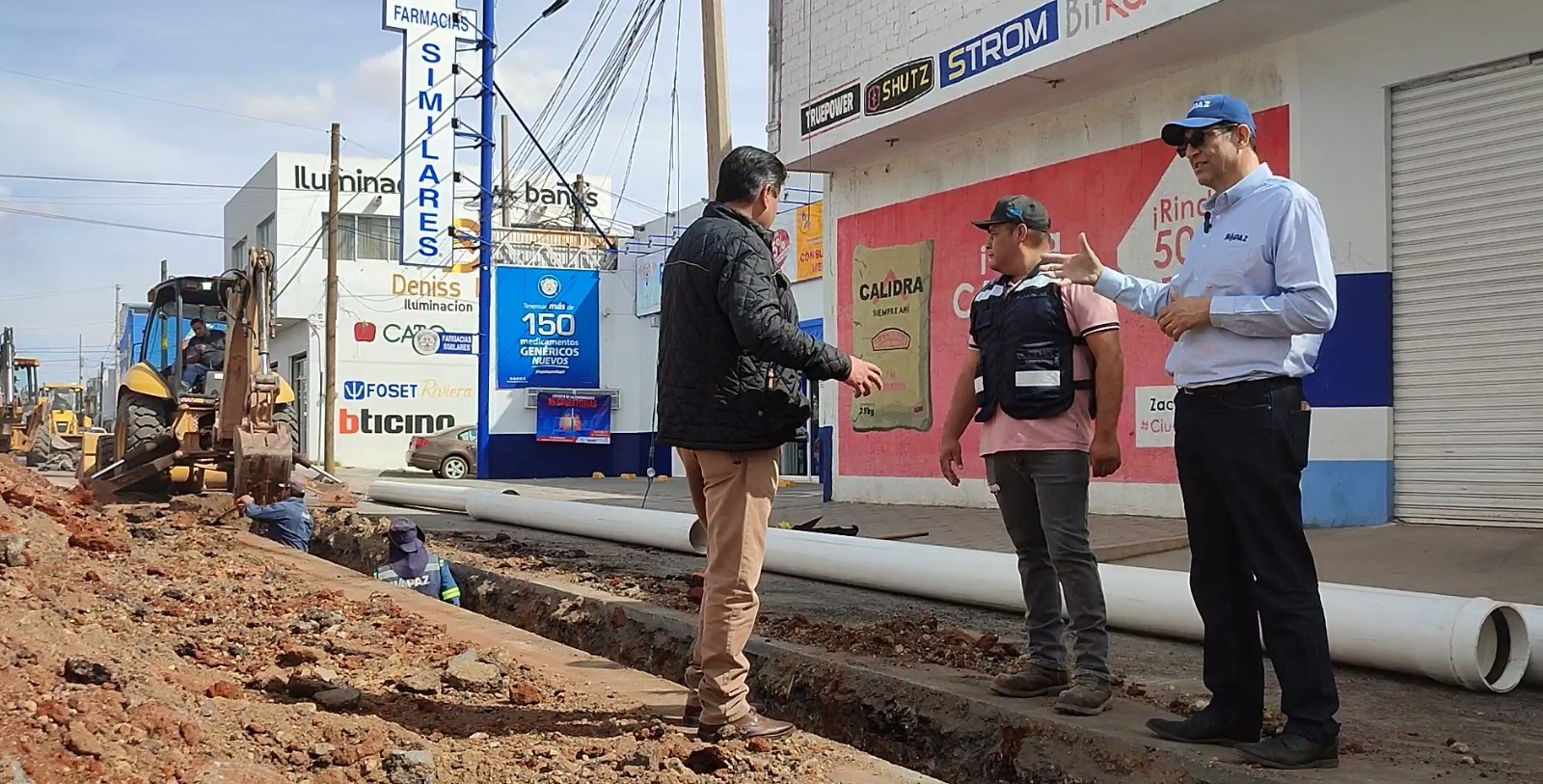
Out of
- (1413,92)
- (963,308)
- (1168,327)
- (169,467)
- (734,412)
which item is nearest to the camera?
(1168,327)

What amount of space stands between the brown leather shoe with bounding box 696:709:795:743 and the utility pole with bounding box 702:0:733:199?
22.6 feet

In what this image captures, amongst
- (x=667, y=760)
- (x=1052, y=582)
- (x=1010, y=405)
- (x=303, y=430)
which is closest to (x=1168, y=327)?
(x=1010, y=405)

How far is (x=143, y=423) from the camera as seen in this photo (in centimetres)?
Result: 1422

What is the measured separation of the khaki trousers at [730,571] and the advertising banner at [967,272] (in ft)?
21.9

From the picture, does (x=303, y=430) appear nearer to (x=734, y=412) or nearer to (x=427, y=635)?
(x=427, y=635)

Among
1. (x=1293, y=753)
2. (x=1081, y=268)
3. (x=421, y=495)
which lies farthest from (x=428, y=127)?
(x=1293, y=753)

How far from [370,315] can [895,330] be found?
21.7 metres

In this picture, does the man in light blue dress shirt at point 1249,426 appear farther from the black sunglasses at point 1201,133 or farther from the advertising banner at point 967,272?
the advertising banner at point 967,272

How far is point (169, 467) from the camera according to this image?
45.4 feet

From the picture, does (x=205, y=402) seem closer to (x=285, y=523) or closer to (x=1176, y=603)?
(x=285, y=523)

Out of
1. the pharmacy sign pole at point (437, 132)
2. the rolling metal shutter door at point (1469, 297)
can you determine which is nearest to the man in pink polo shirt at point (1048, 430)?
the rolling metal shutter door at point (1469, 297)

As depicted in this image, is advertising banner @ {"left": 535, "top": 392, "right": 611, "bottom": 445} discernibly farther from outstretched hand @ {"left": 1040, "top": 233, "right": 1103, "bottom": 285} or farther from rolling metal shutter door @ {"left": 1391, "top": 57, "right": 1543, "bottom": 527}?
outstretched hand @ {"left": 1040, "top": 233, "right": 1103, "bottom": 285}

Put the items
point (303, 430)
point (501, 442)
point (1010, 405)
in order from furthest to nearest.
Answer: point (303, 430) < point (501, 442) < point (1010, 405)

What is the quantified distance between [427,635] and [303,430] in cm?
2959
